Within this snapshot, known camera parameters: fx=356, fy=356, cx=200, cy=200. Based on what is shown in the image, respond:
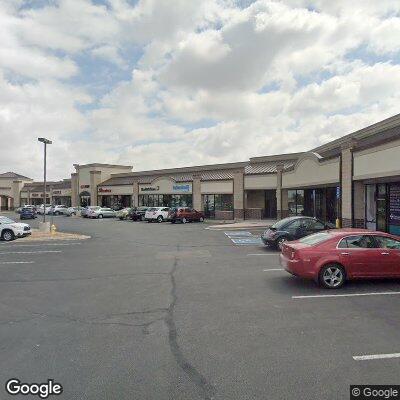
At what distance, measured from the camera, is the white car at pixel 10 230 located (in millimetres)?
22094

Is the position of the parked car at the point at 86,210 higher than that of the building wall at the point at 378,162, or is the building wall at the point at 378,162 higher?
the building wall at the point at 378,162

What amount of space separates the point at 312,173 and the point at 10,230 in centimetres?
1989

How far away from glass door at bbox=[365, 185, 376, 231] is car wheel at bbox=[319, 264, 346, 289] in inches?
438

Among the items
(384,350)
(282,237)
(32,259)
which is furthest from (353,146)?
(32,259)

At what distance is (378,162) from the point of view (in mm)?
15914

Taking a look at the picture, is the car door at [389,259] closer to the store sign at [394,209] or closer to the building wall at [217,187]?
the store sign at [394,209]

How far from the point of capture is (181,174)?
46781 mm

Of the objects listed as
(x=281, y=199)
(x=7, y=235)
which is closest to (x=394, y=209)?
(x=281, y=199)

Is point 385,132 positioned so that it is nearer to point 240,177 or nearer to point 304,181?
point 304,181

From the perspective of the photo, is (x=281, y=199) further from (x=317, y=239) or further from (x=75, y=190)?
(x=75, y=190)

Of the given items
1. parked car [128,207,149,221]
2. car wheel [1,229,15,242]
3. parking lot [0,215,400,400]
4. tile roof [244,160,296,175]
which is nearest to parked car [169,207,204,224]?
parked car [128,207,149,221]

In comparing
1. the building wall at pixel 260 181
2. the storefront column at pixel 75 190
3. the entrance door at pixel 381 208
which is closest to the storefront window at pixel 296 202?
the building wall at pixel 260 181

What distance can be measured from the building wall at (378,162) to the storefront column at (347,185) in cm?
54

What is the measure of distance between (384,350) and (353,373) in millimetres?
1006
